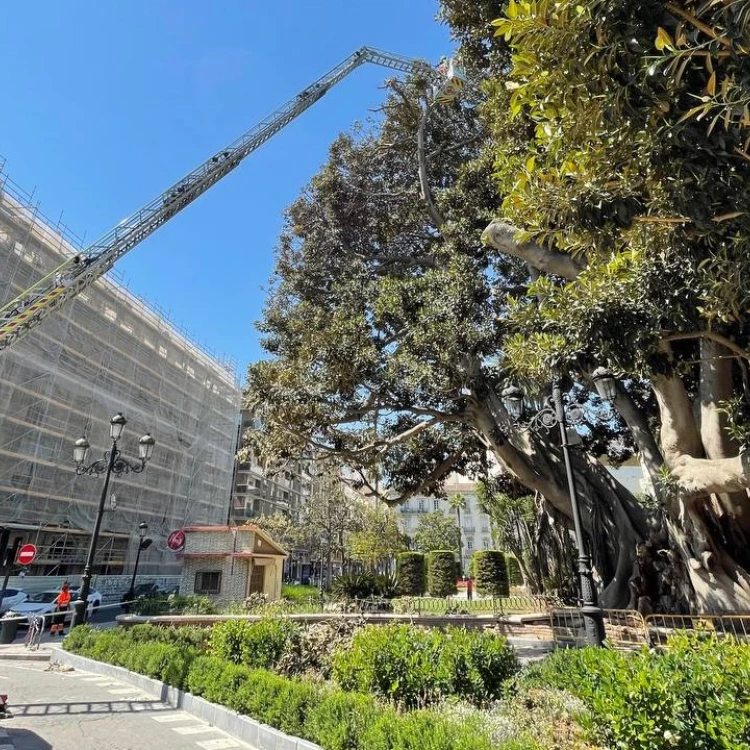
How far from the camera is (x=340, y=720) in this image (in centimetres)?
408

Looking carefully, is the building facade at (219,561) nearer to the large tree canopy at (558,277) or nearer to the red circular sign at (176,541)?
the red circular sign at (176,541)

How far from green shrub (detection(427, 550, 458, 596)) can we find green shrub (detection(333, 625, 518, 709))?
2134 cm

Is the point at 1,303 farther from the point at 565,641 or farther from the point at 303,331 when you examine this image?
the point at 565,641

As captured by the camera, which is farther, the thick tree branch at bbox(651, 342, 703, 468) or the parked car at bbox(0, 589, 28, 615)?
the parked car at bbox(0, 589, 28, 615)

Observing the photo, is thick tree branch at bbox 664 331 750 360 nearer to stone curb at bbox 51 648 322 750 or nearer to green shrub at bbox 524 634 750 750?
green shrub at bbox 524 634 750 750

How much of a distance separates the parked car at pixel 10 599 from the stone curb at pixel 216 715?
1030 cm

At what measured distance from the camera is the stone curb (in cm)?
451

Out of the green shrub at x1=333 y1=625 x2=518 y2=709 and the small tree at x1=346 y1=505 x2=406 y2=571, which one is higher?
the small tree at x1=346 y1=505 x2=406 y2=571

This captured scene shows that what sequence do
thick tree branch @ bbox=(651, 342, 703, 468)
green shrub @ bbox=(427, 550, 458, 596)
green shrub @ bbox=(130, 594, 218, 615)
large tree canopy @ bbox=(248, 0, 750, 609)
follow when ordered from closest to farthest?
1. large tree canopy @ bbox=(248, 0, 750, 609)
2. thick tree branch @ bbox=(651, 342, 703, 468)
3. green shrub @ bbox=(130, 594, 218, 615)
4. green shrub @ bbox=(427, 550, 458, 596)

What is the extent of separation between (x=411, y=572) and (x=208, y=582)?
10.7 meters

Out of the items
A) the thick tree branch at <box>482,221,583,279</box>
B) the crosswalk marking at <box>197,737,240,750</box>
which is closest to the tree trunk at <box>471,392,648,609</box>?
the thick tree branch at <box>482,221,583,279</box>

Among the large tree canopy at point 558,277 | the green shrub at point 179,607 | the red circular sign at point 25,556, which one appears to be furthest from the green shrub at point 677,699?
the red circular sign at point 25,556

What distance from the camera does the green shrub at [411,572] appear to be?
24.6m

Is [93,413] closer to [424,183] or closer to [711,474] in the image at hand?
[424,183]
